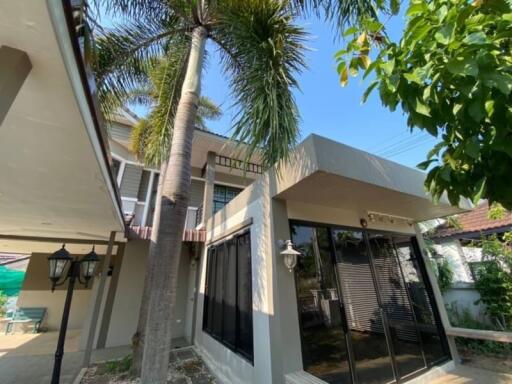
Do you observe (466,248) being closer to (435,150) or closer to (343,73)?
(435,150)

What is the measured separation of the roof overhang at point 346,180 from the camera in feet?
10.3

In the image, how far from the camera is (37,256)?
10000 mm

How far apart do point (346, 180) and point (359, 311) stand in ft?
7.89

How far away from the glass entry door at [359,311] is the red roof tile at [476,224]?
14.6 feet

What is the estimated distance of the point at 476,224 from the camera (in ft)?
27.7

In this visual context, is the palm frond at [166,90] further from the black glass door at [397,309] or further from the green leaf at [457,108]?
the green leaf at [457,108]

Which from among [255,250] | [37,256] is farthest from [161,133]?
[37,256]

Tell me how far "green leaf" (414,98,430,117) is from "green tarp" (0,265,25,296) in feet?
46.9

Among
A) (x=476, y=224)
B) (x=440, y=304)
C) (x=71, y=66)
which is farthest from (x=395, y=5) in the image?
(x=476, y=224)

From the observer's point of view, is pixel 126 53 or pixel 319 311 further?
pixel 126 53

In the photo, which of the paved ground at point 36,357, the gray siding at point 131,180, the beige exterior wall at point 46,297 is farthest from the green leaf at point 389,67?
the beige exterior wall at point 46,297

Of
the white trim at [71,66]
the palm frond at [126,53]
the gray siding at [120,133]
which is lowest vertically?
the white trim at [71,66]

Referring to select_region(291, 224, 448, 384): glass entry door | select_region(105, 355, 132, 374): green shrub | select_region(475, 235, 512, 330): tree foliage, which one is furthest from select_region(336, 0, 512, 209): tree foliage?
select_region(475, 235, 512, 330): tree foliage

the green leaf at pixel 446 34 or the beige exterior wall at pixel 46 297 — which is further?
the beige exterior wall at pixel 46 297
